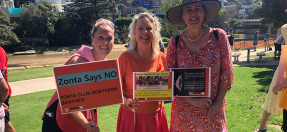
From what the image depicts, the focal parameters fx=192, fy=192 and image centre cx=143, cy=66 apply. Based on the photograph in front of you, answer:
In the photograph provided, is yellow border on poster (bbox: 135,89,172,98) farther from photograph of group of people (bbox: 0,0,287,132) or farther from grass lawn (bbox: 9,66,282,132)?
grass lawn (bbox: 9,66,282,132)

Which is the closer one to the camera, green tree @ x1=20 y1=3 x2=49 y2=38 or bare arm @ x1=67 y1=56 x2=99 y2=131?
bare arm @ x1=67 y1=56 x2=99 y2=131

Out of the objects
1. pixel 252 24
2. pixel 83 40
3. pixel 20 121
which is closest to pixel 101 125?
pixel 20 121

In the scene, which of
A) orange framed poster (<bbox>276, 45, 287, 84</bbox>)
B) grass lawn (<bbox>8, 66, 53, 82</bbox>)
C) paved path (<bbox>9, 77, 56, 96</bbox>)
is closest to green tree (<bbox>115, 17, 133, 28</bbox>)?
grass lawn (<bbox>8, 66, 53, 82</bbox>)

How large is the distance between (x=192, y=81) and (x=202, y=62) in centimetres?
26

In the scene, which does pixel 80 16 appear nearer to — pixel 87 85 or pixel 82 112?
pixel 82 112

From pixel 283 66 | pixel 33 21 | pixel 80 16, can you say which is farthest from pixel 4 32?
pixel 283 66

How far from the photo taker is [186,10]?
Answer: 2252 mm

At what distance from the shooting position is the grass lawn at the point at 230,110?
424cm

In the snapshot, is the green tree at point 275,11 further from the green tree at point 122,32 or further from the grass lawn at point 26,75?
the green tree at point 122,32

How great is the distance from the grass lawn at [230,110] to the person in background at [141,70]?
6.01 ft

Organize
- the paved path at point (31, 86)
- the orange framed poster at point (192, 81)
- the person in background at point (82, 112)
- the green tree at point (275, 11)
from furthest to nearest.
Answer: the green tree at point (275, 11) → the paved path at point (31, 86) → the person in background at point (82, 112) → the orange framed poster at point (192, 81)

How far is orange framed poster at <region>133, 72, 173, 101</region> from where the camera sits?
7.02 feet

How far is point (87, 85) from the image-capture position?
1.99 m

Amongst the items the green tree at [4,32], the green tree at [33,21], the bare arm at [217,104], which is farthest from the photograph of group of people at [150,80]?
the green tree at [33,21]
